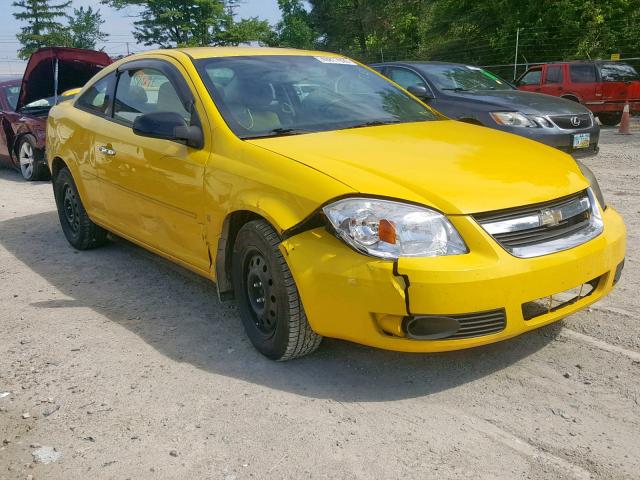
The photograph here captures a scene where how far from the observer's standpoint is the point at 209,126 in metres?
3.74

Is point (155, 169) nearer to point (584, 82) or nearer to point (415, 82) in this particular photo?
point (415, 82)

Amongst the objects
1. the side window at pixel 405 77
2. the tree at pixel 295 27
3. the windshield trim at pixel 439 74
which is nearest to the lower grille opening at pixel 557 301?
the windshield trim at pixel 439 74

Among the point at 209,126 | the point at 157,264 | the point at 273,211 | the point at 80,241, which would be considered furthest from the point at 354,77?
the point at 80,241

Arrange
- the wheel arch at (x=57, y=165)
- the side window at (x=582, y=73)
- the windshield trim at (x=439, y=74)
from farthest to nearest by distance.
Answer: the side window at (x=582, y=73) → the windshield trim at (x=439, y=74) → the wheel arch at (x=57, y=165)

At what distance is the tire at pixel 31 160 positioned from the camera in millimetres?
9602

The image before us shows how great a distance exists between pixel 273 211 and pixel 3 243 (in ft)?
13.5

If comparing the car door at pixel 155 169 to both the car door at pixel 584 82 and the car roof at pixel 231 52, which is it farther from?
the car door at pixel 584 82

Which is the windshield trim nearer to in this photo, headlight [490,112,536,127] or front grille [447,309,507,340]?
headlight [490,112,536,127]

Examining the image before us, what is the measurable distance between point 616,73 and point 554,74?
1390mm

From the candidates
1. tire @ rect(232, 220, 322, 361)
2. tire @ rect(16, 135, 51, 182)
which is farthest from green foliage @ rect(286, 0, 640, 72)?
tire @ rect(232, 220, 322, 361)

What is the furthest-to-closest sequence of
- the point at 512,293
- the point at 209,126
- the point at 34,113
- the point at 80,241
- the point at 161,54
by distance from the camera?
1. the point at 34,113
2. the point at 80,241
3. the point at 161,54
4. the point at 209,126
5. the point at 512,293

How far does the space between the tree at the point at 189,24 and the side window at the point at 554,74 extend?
44.1 meters

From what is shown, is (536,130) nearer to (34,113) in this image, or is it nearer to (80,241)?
(80,241)

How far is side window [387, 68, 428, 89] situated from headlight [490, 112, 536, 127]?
4.84ft
